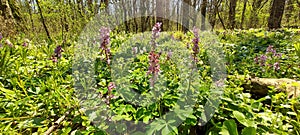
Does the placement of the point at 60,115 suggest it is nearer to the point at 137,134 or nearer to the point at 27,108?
the point at 27,108

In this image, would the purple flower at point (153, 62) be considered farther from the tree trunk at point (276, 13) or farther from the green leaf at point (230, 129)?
the tree trunk at point (276, 13)

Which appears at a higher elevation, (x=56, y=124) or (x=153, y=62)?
(x=153, y=62)

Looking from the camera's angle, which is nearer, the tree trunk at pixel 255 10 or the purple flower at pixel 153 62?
the purple flower at pixel 153 62

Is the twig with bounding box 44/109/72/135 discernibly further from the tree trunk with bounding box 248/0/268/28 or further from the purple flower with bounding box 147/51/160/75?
the tree trunk with bounding box 248/0/268/28

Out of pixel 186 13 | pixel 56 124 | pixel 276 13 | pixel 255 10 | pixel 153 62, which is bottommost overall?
pixel 56 124

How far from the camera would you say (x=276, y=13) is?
746cm

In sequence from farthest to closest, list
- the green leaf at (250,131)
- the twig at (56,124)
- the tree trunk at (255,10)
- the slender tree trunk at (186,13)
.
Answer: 1. the tree trunk at (255,10)
2. the slender tree trunk at (186,13)
3. the twig at (56,124)
4. the green leaf at (250,131)

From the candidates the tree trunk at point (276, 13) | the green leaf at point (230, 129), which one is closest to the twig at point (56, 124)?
the green leaf at point (230, 129)

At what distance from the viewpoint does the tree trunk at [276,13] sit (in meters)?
6.99

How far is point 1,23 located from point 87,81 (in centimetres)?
405

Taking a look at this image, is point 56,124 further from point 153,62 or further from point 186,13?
point 186,13

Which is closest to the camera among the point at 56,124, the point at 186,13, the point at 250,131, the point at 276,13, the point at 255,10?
the point at 250,131

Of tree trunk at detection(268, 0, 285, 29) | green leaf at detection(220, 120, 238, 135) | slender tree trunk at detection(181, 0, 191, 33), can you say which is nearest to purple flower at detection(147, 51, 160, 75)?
green leaf at detection(220, 120, 238, 135)

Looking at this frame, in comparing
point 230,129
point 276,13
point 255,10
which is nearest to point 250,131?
point 230,129
